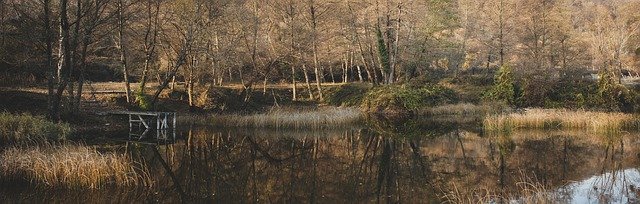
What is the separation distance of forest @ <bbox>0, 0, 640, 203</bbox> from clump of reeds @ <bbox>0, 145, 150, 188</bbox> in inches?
1.6

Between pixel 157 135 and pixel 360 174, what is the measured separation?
40.2 ft

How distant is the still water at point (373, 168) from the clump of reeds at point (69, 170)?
40 cm

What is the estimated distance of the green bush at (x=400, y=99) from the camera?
1256 inches

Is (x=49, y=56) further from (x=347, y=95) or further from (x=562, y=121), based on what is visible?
(x=562, y=121)

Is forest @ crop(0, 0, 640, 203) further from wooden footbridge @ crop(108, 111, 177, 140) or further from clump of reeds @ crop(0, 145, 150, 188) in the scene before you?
wooden footbridge @ crop(108, 111, 177, 140)

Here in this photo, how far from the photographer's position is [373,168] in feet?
46.6

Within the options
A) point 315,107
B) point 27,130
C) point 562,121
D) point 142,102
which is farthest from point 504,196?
point 142,102

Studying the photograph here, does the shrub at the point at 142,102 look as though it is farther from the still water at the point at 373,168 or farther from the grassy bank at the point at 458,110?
the grassy bank at the point at 458,110

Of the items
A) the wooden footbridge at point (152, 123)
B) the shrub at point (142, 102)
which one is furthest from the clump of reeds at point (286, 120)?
the shrub at point (142, 102)

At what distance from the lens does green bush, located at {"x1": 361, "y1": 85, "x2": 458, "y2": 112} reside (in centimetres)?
3191

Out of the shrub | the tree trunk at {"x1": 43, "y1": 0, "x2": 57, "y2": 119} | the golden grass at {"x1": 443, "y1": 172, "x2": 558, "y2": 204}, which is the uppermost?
the tree trunk at {"x1": 43, "y1": 0, "x2": 57, "y2": 119}

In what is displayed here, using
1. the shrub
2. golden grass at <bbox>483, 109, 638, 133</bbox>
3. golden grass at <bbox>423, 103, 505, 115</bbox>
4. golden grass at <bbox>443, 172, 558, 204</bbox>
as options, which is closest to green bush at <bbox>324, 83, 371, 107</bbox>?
golden grass at <bbox>423, 103, 505, 115</bbox>

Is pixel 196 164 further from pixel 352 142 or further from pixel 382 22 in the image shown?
pixel 382 22

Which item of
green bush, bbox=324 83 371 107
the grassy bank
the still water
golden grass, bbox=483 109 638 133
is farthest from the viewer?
green bush, bbox=324 83 371 107
